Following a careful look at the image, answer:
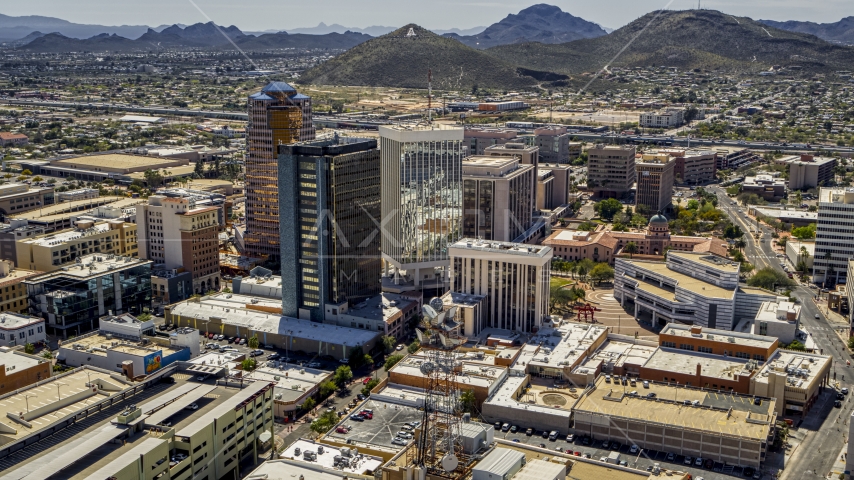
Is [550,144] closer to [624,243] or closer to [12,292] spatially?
[624,243]

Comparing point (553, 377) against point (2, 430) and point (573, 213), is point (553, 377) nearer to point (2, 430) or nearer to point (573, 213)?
point (2, 430)

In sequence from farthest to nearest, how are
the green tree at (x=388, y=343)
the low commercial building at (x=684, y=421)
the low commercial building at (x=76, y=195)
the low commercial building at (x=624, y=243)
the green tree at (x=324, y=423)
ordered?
the low commercial building at (x=76, y=195)
the low commercial building at (x=624, y=243)
the green tree at (x=388, y=343)
the green tree at (x=324, y=423)
the low commercial building at (x=684, y=421)

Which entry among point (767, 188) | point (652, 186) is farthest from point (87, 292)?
point (767, 188)

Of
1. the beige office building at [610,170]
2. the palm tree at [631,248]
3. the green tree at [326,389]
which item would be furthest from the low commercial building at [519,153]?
the green tree at [326,389]

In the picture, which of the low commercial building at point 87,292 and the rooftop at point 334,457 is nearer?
the rooftop at point 334,457

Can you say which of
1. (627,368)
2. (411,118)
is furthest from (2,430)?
(411,118)

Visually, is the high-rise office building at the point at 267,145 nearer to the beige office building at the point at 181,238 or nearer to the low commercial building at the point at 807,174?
the beige office building at the point at 181,238
